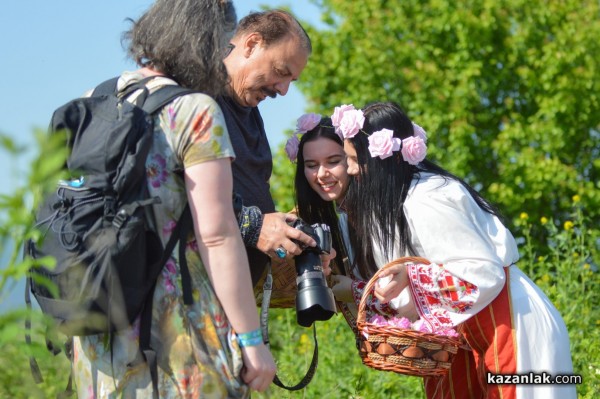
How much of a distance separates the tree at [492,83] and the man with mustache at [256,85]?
360 inches

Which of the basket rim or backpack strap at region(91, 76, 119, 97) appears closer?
backpack strap at region(91, 76, 119, 97)

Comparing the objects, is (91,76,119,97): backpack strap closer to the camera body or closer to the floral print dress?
the floral print dress

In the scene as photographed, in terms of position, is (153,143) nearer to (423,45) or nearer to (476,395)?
(476,395)

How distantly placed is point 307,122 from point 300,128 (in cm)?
4

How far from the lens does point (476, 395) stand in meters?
3.19

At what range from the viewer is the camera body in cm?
268

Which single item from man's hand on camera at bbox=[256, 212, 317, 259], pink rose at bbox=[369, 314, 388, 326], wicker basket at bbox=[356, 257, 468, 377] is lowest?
wicker basket at bbox=[356, 257, 468, 377]

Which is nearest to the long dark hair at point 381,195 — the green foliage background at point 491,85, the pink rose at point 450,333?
the pink rose at point 450,333

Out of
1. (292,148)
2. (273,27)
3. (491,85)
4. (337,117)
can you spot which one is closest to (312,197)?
(292,148)

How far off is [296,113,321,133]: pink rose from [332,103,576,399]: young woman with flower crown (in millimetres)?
216

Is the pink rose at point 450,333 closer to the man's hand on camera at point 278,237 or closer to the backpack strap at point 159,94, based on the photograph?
the man's hand on camera at point 278,237

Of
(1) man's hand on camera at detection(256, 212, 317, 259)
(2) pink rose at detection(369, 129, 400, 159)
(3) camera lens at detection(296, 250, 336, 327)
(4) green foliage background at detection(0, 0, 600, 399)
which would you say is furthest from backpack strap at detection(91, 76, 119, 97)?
(4) green foliage background at detection(0, 0, 600, 399)

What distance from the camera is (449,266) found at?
290 cm

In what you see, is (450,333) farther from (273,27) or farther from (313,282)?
(273,27)
